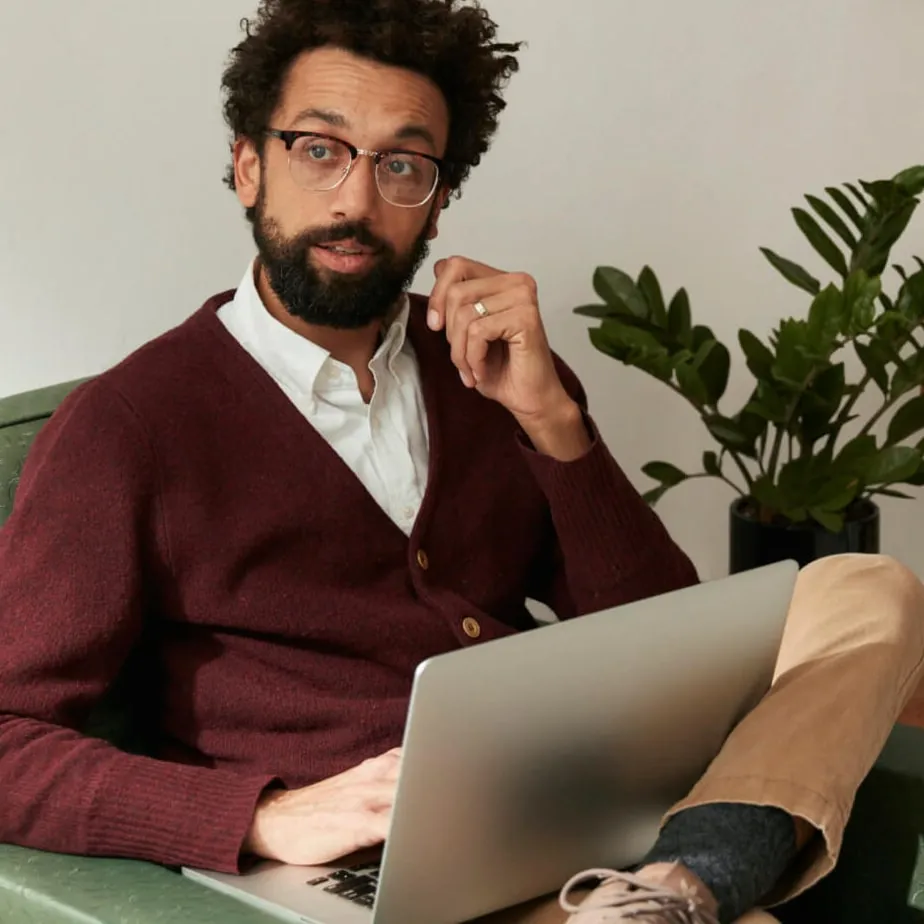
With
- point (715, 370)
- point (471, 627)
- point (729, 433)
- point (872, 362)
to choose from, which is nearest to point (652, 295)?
point (715, 370)

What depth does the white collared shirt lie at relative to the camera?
1508 mm

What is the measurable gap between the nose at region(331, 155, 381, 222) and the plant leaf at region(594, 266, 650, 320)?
987 millimetres

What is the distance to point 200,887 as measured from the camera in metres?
1.13

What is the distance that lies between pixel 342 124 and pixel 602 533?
20.3 inches

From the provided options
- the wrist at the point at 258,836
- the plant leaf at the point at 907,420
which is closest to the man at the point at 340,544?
the wrist at the point at 258,836

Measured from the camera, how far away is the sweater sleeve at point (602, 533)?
5.10 ft

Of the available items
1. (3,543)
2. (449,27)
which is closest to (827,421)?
(449,27)

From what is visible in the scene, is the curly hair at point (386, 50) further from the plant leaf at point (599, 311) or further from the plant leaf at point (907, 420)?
the plant leaf at point (907, 420)

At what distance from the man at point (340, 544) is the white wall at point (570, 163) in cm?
30

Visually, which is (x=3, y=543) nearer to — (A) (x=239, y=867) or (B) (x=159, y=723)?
(B) (x=159, y=723)

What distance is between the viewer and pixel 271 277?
153 cm

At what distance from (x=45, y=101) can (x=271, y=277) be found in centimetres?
51

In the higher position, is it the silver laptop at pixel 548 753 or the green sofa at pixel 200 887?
the silver laptop at pixel 548 753

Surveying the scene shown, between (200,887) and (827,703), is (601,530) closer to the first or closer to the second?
(827,703)
